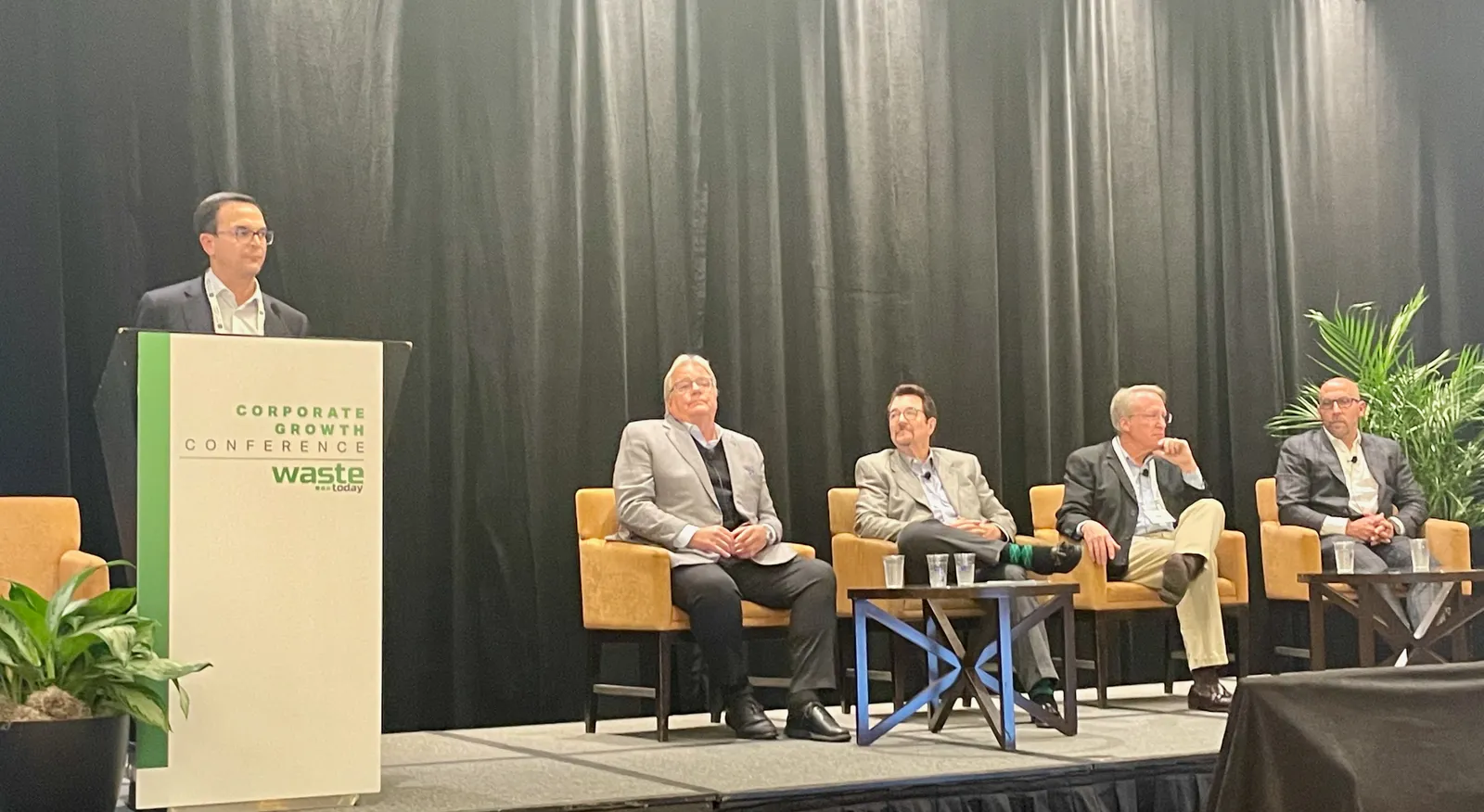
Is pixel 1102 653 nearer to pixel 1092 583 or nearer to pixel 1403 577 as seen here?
pixel 1092 583

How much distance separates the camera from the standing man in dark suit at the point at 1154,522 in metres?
5.26

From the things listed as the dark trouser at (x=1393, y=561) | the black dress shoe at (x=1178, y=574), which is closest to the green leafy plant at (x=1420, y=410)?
the dark trouser at (x=1393, y=561)

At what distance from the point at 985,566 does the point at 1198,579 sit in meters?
0.77

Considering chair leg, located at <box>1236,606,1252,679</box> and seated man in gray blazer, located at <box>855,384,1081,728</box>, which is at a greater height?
seated man in gray blazer, located at <box>855,384,1081,728</box>

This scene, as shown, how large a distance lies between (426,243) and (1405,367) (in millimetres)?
4017

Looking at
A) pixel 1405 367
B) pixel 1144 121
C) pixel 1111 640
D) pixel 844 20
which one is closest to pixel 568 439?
pixel 844 20

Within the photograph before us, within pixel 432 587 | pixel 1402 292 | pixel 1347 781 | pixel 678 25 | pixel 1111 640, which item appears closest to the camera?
pixel 1347 781

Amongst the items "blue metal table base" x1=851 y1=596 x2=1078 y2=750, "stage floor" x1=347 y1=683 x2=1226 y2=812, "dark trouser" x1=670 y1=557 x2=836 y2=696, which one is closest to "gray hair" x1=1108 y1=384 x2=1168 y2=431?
"stage floor" x1=347 y1=683 x2=1226 y2=812

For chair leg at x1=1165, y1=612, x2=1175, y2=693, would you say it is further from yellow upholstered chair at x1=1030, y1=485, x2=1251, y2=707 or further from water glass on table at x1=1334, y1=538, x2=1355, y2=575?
water glass on table at x1=1334, y1=538, x2=1355, y2=575

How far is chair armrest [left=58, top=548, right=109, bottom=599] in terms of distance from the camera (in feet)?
13.7

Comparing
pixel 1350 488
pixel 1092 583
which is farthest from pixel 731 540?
pixel 1350 488

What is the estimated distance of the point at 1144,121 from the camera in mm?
6832

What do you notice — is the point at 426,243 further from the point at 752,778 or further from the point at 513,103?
the point at 752,778

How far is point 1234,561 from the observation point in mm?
5582
